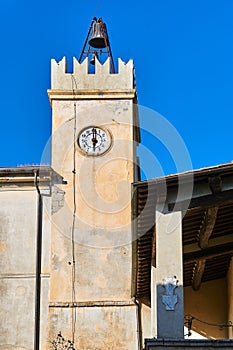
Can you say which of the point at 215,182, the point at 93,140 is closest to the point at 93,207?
the point at 93,140

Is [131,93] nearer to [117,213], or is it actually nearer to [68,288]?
[117,213]

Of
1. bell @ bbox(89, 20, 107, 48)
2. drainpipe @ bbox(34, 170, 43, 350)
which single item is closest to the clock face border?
drainpipe @ bbox(34, 170, 43, 350)

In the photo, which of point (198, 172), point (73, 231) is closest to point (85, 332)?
point (73, 231)

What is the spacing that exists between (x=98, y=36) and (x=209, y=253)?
6272mm

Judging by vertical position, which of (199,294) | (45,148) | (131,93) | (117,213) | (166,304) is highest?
(131,93)

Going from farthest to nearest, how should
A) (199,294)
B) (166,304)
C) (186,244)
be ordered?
(199,294), (186,244), (166,304)

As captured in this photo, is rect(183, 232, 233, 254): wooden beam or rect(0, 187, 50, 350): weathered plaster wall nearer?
rect(183, 232, 233, 254): wooden beam

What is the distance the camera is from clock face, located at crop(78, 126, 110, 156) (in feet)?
61.6

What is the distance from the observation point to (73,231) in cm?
1816

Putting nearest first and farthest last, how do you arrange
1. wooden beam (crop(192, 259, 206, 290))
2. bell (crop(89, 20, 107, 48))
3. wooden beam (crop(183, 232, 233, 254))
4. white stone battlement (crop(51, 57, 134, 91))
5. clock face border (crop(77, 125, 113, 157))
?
wooden beam (crop(183, 232, 233, 254)), wooden beam (crop(192, 259, 206, 290)), clock face border (crop(77, 125, 113, 157)), white stone battlement (crop(51, 57, 134, 91)), bell (crop(89, 20, 107, 48))

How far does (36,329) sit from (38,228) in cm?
223

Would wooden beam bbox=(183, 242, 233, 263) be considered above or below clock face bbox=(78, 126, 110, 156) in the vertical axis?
below

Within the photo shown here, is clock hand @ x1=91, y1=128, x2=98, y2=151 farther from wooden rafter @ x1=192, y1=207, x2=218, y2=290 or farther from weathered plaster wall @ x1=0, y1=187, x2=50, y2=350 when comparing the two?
wooden rafter @ x1=192, y1=207, x2=218, y2=290

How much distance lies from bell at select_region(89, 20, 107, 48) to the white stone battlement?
3.39 feet
